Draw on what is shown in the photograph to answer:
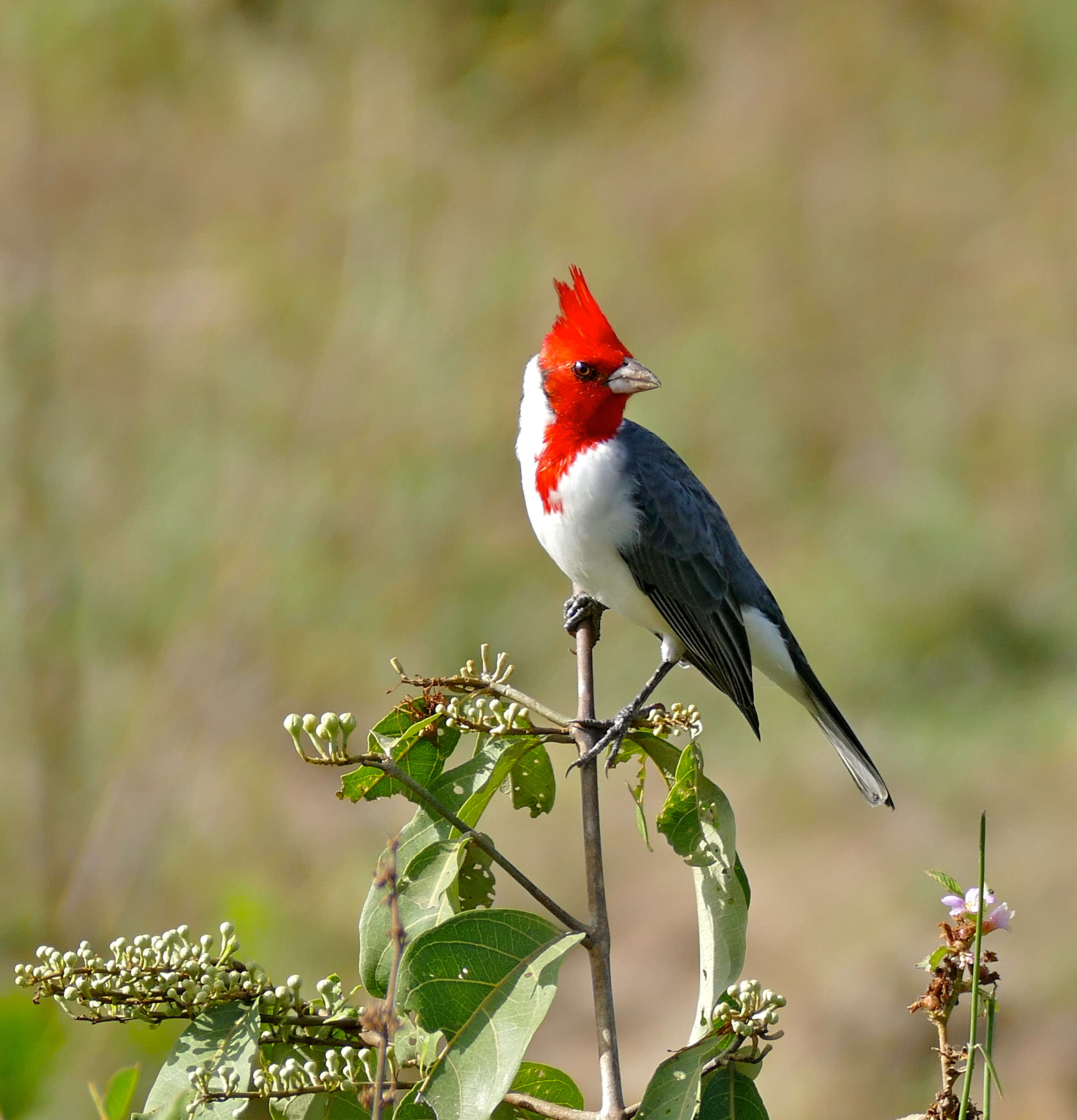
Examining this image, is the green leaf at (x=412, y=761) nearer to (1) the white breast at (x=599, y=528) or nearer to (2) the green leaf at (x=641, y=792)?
(2) the green leaf at (x=641, y=792)

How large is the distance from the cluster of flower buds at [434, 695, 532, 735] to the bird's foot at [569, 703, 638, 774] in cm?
9

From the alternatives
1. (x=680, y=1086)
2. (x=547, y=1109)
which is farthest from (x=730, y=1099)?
(x=547, y=1109)

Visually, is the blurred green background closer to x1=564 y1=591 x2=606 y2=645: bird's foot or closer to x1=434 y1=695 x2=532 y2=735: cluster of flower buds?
x1=564 y1=591 x2=606 y2=645: bird's foot

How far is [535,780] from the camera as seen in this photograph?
2.02m

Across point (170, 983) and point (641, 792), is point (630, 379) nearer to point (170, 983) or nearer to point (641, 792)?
point (641, 792)

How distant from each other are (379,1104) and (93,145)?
11306 millimetres

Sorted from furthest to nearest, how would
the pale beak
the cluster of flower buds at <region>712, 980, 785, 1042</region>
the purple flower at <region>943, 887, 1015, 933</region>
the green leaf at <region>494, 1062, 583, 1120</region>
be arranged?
the pale beak < the green leaf at <region>494, 1062, 583, 1120</region> < the cluster of flower buds at <region>712, 980, 785, 1042</region> < the purple flower at <region>943, 887, 1015, 933</region>

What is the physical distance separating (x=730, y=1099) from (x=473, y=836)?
456 mm

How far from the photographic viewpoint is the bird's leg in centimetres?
185

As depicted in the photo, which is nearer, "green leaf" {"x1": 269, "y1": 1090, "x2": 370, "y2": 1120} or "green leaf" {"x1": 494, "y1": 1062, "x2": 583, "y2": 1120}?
"green leaf" {"x1": 269, "y1": 1090, "x2": 370, "y2": 1120}

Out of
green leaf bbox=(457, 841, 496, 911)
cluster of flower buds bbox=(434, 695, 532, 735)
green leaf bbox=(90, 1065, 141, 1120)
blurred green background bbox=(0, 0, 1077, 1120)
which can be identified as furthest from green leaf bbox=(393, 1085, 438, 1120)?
blurred green background bbox=(0, 0, 1077, 1120)

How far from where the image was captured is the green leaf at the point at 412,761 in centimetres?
180

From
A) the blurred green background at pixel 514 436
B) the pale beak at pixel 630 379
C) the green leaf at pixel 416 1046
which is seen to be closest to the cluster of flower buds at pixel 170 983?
the green leaf at pixel 416 1046

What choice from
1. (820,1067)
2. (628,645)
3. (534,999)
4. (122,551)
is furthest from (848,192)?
(534,999)
